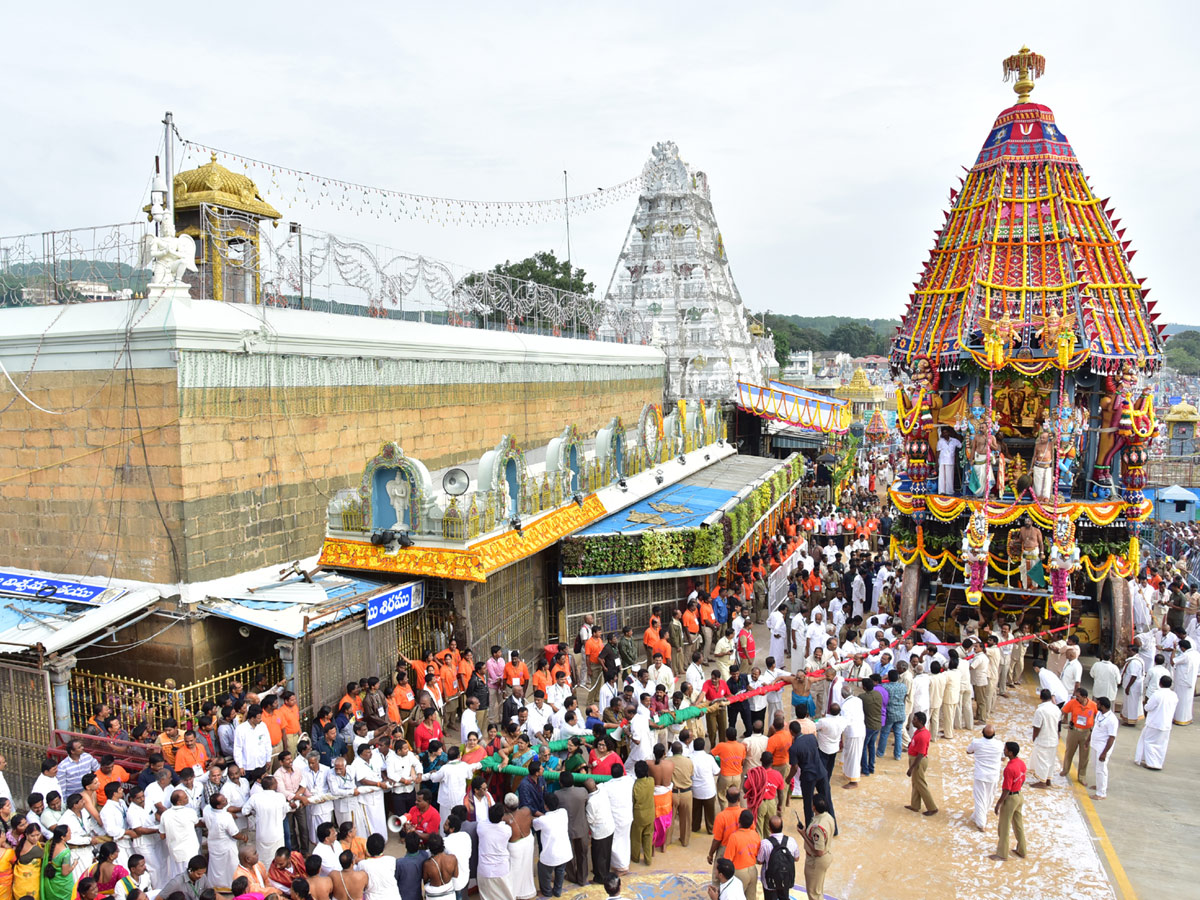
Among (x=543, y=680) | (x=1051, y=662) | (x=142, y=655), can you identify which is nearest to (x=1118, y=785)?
(x=1051, y=662)

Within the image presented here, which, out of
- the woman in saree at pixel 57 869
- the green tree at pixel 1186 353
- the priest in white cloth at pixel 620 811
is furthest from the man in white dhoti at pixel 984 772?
the green tree at pixel 1186 353

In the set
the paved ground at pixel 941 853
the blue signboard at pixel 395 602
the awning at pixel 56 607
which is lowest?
the paved ground at pixel 941 853

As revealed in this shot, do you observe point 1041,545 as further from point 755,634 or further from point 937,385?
point 755,634

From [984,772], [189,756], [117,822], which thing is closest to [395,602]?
[189,756]

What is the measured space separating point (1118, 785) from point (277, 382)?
12.7 metres

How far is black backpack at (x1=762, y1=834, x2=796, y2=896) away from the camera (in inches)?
289

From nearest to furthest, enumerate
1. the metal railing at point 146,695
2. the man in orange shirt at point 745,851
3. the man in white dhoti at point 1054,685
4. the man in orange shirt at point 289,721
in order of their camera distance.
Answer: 1. the man in orange shirt at point 745,851
2. the man in orange shirt at point 289,721
3. the metal railing at point 146,695
4. the man in white dhoti at point 1054,685

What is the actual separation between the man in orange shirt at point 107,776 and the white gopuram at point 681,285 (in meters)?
29.0

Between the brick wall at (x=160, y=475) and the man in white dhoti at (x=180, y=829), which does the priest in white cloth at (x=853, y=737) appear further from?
the brick wall at (x=160, y=475)

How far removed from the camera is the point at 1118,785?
11133mm

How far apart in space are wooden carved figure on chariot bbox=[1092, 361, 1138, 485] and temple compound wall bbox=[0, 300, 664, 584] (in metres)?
12.9

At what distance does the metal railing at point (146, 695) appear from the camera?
10.4m

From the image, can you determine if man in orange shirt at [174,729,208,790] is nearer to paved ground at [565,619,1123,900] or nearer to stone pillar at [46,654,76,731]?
stone pillar at [46,654,76,731]

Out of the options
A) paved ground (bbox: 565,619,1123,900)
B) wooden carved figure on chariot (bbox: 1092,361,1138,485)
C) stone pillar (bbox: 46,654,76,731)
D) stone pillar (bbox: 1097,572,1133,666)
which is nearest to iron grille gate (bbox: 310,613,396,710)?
stone pillar (bbox: 46,654,76,731)
